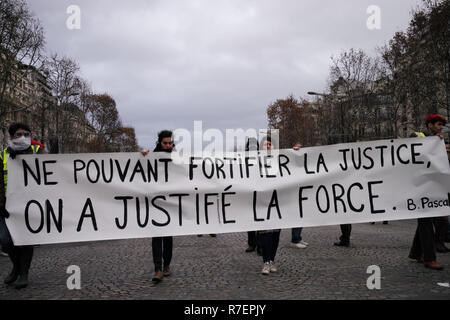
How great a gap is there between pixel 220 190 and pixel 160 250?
1.15 meters

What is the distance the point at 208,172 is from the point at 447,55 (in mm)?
22750

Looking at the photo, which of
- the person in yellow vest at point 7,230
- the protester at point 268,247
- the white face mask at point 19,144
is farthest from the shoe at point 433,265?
the white face mask at point 19,144

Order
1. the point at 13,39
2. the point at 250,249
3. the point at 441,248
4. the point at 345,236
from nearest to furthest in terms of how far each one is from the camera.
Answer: the point at 441,248
the point at 250,249
the point at 345,236
the point at 13,39

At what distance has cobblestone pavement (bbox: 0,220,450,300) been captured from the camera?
14.5 ft

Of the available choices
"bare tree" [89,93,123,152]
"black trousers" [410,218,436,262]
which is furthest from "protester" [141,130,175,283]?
"bare tree" [89,93,123,152]

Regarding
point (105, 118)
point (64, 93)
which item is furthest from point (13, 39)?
point (105, 118)

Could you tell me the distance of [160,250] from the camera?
5.06m

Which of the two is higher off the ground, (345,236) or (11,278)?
(345,236)

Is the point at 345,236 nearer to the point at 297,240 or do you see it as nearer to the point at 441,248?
the point at 297,240

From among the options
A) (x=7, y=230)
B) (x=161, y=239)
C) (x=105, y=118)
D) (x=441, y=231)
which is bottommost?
(x=441, y=231)

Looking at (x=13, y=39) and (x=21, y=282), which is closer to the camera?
(x=21, y=282)

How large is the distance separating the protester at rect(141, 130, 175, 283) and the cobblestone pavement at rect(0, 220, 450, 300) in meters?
0.14
